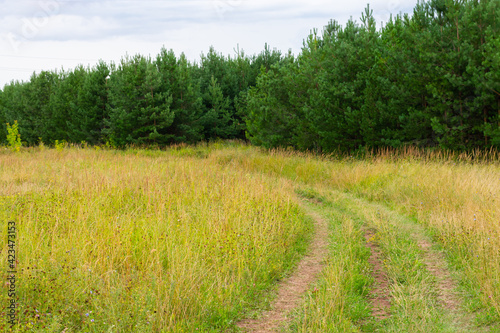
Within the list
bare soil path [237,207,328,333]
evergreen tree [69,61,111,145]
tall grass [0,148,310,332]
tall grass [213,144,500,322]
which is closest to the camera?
tall grass [0,148,310,332]

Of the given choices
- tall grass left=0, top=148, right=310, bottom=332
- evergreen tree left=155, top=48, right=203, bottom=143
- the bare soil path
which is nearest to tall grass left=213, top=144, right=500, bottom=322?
the bare soil path

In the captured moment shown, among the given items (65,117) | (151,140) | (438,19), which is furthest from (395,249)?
(65,117)

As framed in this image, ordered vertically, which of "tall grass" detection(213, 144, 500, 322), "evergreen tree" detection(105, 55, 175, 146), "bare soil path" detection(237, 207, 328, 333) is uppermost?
"evergreen tree" detection(105, 55, 175, 146)

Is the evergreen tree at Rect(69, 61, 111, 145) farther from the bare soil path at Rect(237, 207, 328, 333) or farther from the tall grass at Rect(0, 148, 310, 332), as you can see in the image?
the bare soil path at Rect(237, 207, 328, 333)

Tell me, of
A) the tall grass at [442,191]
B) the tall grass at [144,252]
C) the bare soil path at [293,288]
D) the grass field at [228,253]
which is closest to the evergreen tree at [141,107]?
the tall grass at [442,191]

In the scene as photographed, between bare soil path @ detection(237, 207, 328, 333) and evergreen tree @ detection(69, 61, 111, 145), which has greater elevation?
evergreen tree @ detection(69, 61, 111, 145)

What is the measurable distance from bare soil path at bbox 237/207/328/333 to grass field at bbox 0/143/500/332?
0.15 m

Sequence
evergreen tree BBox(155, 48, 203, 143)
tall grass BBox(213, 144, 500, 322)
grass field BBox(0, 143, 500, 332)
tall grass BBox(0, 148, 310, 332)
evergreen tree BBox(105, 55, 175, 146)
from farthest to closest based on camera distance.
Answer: evergreen tree BBox(155, 48, 203, 143) → evergreen tree BBox(105, 55, 175, 146) → tall grass BBox(213, 144, 500, 322) → grass field BBox(0, 143, 500, 332) → tall grass BBox(0, 148, 310, 332)

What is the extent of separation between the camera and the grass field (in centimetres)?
439

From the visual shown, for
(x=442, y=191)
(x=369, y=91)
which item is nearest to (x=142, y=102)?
(x=369, y=91)

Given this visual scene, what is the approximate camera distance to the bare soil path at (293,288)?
4578 millimetres

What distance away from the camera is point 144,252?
18.6 feet

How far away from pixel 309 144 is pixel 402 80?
5.56 metres

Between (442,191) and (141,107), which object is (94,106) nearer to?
(141,107)
